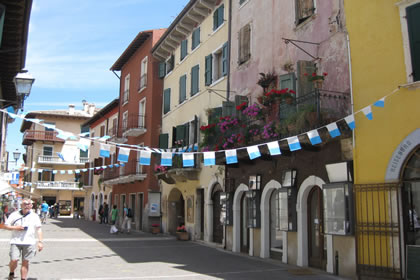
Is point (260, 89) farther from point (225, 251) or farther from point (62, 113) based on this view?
point (62, 113)

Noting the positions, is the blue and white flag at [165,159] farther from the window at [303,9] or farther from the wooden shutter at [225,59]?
the wooden shutter at [225,59]

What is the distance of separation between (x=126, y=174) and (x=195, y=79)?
10606 mm

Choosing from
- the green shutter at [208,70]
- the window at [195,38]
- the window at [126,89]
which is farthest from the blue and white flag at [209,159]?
the window at [126,89]

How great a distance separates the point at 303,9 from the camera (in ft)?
44.9

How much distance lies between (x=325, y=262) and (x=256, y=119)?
4.76 metres

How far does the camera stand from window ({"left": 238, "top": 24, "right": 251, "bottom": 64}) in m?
17.0

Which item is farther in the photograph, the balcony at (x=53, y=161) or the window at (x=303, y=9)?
the balcony at (x=53, y=161)

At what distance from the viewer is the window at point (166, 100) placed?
26.0 meters

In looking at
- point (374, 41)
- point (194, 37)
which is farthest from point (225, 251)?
point (194, 37)

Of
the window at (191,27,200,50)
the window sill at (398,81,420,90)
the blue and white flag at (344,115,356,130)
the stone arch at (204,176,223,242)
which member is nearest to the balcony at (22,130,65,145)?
the window at (191,27,200,50)

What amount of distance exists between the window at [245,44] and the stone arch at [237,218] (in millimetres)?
4910

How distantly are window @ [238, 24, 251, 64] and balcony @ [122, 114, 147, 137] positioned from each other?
12.1 m

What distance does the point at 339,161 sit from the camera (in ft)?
36.7

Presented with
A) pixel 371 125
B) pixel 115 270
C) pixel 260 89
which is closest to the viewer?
pixel 371 125
